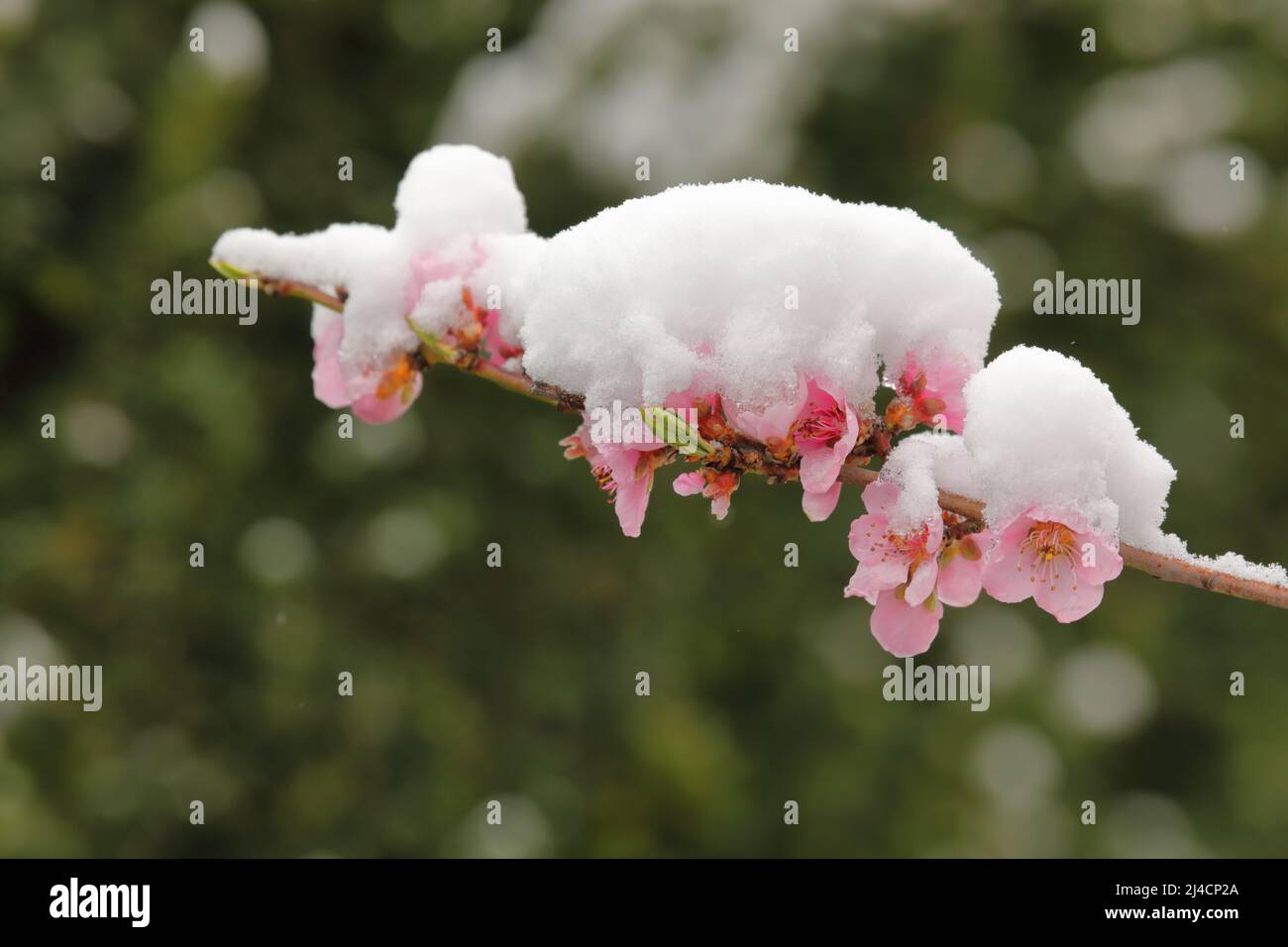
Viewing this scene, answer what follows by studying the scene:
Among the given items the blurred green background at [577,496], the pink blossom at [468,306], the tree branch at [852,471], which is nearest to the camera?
the tree branch at [852,471]

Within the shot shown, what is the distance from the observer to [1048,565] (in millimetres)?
637

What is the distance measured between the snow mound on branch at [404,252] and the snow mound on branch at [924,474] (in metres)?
0.28

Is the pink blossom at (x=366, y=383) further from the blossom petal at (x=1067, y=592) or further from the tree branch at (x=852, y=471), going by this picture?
the blossom petal at (x=1067, y=592)

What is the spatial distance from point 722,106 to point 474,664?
4.65ft

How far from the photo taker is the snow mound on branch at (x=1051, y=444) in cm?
62

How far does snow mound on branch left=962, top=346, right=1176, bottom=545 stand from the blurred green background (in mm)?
2134

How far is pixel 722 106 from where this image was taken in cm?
284

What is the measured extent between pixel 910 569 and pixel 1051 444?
0.10m

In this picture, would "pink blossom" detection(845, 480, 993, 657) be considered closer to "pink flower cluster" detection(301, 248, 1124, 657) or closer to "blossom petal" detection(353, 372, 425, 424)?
"pink flower cluster" detection(301, 248, 1124, 657)

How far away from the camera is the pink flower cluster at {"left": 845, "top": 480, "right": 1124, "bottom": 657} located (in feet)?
2.04

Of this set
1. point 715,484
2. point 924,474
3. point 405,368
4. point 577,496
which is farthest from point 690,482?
point 577,496

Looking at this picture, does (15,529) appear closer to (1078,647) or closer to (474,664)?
(474,664)

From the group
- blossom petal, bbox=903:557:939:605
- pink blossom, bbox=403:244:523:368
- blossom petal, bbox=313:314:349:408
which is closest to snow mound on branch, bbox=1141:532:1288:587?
blossom petal, bbox=903:557:939:605

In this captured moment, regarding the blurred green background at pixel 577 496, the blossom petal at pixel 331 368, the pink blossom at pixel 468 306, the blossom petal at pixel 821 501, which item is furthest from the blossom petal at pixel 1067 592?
the blurred green background at pixel 577 496
